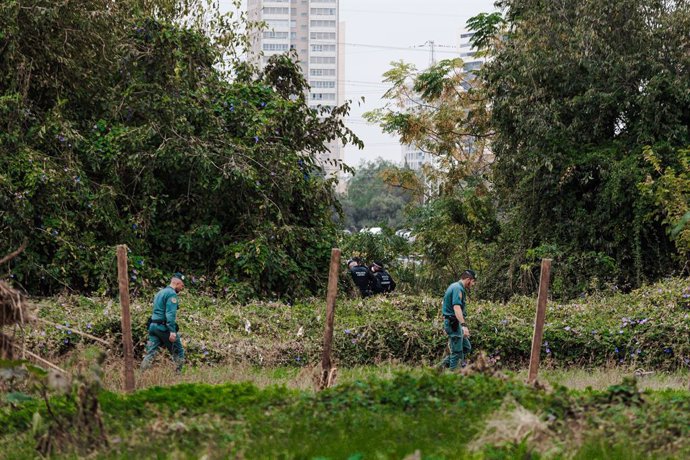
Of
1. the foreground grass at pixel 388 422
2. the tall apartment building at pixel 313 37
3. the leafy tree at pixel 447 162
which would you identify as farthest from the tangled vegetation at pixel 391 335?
the tall apartment building at pixel 313 37

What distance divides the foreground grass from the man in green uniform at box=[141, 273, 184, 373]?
15.7 ft

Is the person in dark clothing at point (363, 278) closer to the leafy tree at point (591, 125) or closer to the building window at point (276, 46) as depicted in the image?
the leafy tree at point (591, 125)

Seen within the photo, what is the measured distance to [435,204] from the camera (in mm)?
33469

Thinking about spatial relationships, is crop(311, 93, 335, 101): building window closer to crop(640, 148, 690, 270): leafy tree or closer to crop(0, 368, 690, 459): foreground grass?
crop(640, 148, 690, 270): leafy tree

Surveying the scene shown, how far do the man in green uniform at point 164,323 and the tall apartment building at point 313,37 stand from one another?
147235mm

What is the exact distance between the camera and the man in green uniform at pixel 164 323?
1410 centimetres

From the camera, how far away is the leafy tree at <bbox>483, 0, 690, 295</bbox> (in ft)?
79.0

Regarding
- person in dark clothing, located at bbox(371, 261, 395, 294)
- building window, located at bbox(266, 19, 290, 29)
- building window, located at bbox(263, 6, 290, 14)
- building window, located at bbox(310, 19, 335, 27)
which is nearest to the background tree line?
person in dark clothing, located at bbox(371, 261, 395, 294)

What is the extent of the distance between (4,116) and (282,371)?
9.15 meters

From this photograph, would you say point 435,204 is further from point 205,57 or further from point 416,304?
point 416,304

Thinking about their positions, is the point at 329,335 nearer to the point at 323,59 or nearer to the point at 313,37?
the point at 323,59

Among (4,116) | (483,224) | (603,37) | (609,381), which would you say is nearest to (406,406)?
(609,381)

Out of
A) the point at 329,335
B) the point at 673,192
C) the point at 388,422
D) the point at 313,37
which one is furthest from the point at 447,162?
the point at 313,37

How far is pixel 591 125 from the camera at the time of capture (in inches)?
1011
